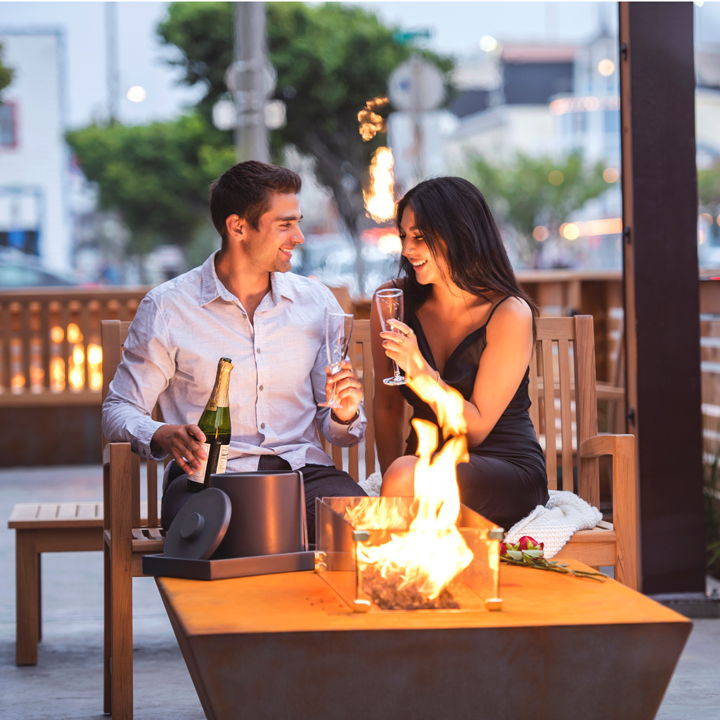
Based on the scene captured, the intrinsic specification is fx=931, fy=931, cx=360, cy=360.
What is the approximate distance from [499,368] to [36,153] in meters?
33.8

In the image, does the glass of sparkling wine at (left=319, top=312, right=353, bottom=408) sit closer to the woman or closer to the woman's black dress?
the woman

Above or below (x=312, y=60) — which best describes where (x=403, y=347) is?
below

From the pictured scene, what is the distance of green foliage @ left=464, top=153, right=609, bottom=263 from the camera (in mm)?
38562

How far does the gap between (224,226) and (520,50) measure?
5406 centimetres

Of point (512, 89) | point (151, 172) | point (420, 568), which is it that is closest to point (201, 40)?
point (151, 172)

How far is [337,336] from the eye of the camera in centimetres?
200

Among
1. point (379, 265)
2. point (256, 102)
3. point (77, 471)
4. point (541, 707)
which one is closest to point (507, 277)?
point (541, 707)

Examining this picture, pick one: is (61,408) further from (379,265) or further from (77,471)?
(379,265)

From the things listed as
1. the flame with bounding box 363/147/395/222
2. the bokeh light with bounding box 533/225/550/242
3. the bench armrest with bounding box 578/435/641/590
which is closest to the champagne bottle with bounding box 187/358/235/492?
the bench armrest with bounding box 578/435/641/590

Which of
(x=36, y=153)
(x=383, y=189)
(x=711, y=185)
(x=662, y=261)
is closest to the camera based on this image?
(x=662, y=261)

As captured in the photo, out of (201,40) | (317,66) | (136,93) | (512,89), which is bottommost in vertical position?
(317,66)

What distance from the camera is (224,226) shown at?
2.55 m

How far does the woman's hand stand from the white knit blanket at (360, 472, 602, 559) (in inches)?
17.9

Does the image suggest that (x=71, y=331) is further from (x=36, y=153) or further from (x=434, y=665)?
(x=36, y=153)
